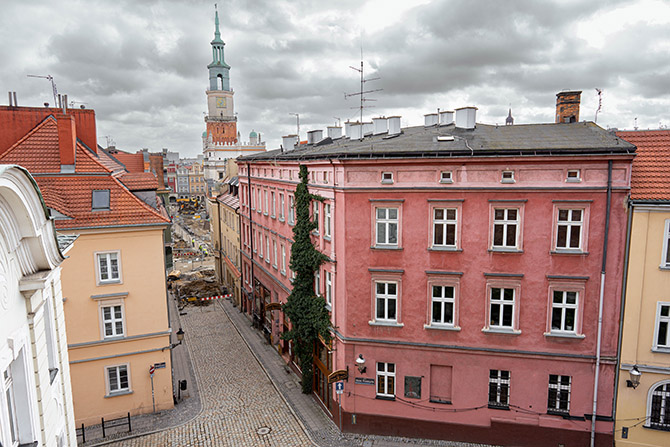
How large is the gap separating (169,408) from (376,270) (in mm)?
12801

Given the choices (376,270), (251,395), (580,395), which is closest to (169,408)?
(251,395)

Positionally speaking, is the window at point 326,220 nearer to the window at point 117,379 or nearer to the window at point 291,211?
the window at point 291,211

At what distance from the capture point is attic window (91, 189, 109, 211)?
62.5 feet

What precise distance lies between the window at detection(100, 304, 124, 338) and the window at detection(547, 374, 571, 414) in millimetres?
18741

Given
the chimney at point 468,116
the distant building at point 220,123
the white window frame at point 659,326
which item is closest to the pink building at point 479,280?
the white window frame at point 659,326

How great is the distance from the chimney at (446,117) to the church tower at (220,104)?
137179mm

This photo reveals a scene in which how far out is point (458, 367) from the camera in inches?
677

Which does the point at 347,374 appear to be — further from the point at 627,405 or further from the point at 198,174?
the point at 198,174

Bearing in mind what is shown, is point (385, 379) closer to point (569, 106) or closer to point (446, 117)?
point (446, 117)

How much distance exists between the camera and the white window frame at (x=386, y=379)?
18.0m

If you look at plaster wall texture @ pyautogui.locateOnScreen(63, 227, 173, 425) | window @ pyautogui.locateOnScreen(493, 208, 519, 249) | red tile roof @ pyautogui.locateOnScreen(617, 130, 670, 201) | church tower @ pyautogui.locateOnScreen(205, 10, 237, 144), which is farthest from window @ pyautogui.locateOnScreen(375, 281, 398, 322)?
church tower @ pyautogui.locateOnScreen(205, 10, 237, 144)

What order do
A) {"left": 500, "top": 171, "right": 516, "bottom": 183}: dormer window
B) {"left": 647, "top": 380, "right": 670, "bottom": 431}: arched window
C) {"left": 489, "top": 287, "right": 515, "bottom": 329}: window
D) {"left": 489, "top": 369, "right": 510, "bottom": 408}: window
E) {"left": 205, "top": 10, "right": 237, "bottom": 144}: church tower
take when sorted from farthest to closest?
{"left": 205, "top": 10, "right": 237, "bottom": 144}: church tower, {"left": 489, "top": 369, "right": 510, "bottom": 408}: window, {"left": 489, "top": 287, "right": 515, "bottom": 329}: window, {"left": 500, "top": 171, "right": 516, "bottom": 183}: dormer window, {"left": 647, "top": 380, "right": 670, "bottom": 431}: arched window

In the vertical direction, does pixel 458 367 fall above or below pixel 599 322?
below

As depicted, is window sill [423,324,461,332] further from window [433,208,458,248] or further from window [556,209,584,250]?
window [556,209,584,250]
